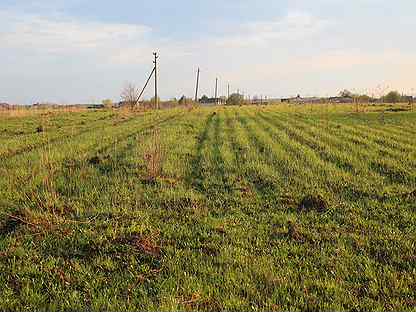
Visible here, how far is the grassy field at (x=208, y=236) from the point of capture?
3561 mm

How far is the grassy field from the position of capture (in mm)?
3561

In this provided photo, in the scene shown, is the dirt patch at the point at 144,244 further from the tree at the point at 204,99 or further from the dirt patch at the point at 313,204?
the tree at the point at 204,99

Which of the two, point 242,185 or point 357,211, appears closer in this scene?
point 357,211

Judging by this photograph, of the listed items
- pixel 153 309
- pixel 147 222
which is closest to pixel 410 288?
pixel 153 309

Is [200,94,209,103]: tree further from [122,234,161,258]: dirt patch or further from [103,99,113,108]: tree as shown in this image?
[122,234,161,258]: dirt patch

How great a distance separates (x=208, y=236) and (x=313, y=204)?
2.22m

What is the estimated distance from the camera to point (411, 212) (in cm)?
596

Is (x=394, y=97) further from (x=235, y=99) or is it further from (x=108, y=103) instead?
Answer: (x=108, y=103)

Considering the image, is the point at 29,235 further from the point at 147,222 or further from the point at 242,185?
the point at 242,185

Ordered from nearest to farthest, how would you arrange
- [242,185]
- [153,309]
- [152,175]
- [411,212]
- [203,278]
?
1. [153,309]
2. [203,278]
3. [411,212]
4. [242,185]
5. [152,175]

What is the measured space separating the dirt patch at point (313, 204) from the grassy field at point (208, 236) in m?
0.02

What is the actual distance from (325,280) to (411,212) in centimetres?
300

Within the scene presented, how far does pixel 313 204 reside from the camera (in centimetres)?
634

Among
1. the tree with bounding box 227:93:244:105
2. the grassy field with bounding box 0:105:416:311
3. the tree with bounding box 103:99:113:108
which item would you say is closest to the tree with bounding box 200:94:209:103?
the tree with bounding box 227:93:244:105
